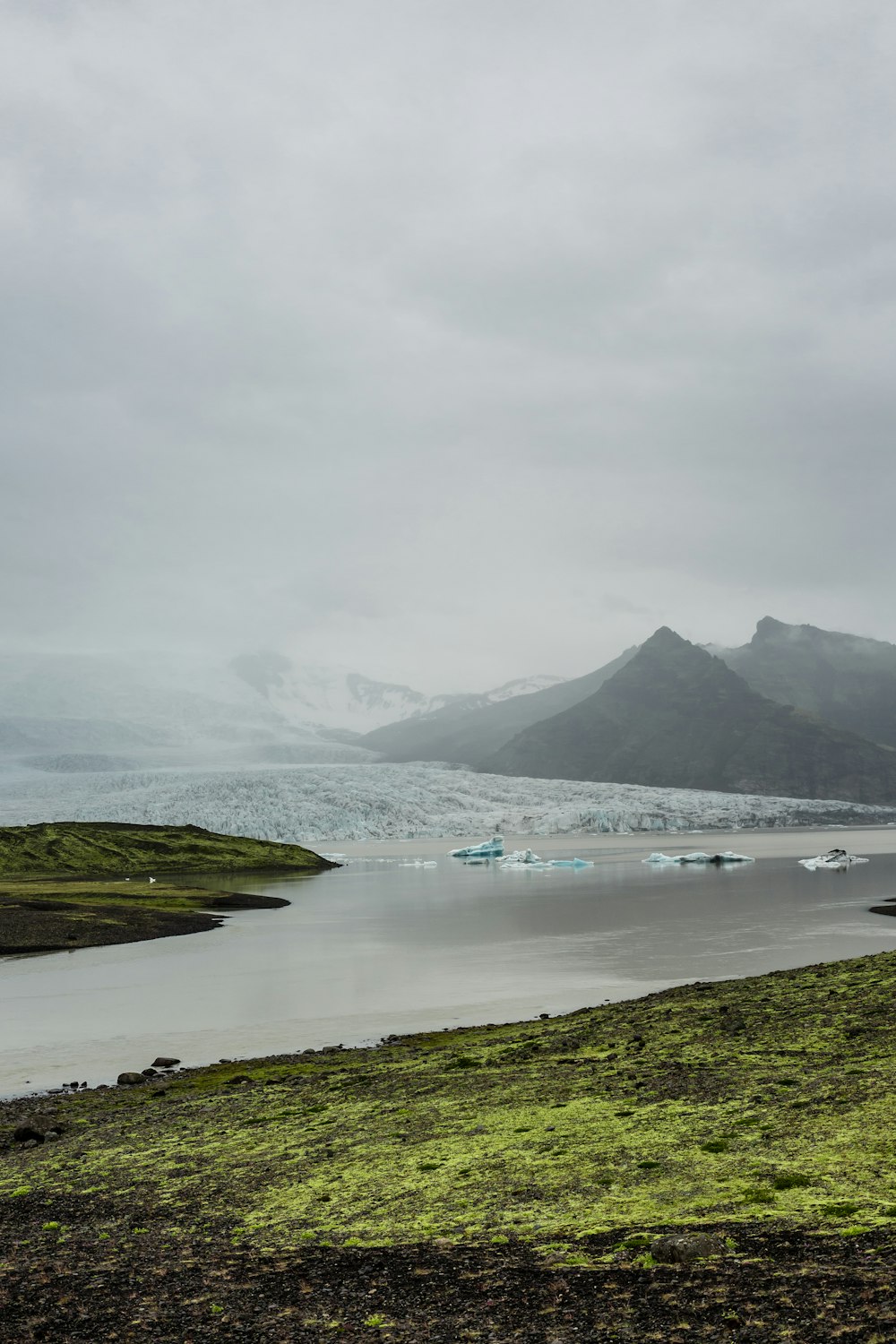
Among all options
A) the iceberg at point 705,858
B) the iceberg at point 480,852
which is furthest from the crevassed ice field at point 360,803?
the iceberg at point 705,858

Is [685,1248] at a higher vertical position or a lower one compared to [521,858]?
higher

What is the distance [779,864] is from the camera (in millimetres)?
91688

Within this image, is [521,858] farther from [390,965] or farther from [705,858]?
[390,965]

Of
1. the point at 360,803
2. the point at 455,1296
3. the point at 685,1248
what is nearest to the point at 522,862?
the point at 360,803

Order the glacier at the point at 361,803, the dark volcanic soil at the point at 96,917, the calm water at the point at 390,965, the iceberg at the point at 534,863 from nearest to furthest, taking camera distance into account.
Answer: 1. the calm water at the point at 390,965
2. the dark volcanic soil at the point at 96,917
3. the iceberg at the point at 534,863
4. the glacier at the point at 361,803

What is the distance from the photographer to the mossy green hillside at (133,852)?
9088 centimetres

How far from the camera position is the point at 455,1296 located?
7.93m

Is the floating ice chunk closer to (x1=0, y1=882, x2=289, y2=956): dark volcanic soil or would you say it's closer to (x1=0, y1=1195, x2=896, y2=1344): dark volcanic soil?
(x1=0, y1=882, x2=289, y2=956): dark volcanic soil

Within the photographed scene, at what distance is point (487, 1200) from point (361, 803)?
431 feet

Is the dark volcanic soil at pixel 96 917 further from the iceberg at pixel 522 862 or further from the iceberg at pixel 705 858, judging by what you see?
the iceberg at pixel 705 858

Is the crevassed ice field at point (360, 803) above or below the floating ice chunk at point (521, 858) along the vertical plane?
above

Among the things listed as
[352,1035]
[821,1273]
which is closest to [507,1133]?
[821,1273]

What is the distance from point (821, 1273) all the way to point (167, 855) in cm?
9972

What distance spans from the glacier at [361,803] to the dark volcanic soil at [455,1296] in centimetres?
12270
